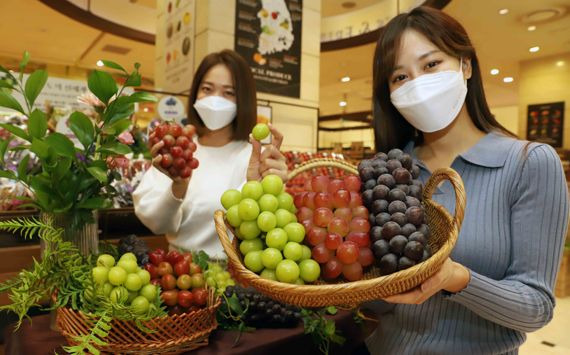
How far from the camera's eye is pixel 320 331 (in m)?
1.42

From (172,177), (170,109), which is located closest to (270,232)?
(172,177)

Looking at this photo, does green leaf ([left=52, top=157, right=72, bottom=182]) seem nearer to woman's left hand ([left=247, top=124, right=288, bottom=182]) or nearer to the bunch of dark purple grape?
woman's left hand ([left=247, top=124, right=288, bottom=182])

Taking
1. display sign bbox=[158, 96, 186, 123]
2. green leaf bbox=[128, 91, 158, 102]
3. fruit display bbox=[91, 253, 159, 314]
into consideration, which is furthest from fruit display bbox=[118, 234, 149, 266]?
display sign bbox=[158, 96, 186, 123]

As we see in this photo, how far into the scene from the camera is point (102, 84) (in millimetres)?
1229

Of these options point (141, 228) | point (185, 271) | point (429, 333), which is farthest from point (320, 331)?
point (141, 228)

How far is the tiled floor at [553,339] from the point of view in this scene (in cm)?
355

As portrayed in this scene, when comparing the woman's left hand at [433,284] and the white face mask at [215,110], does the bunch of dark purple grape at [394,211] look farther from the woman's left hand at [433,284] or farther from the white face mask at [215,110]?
the white face mask at [215,110]

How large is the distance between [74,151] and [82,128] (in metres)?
0.09

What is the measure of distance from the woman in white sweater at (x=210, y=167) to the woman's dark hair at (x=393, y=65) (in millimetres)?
766

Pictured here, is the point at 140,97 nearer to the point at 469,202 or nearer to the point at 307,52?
the point at 469,202

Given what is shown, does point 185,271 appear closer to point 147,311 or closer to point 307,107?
point 147,311

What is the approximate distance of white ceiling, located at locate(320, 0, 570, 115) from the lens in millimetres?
6547

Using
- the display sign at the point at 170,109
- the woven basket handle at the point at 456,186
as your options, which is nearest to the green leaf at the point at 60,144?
the woven basket handle at the point at 456,186

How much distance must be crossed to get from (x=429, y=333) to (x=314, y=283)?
15.8 inches
